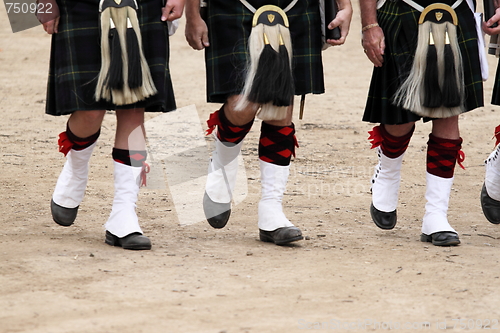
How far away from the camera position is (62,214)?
3217 millimetres

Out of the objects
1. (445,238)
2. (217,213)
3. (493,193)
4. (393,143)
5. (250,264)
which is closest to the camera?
(250,264)

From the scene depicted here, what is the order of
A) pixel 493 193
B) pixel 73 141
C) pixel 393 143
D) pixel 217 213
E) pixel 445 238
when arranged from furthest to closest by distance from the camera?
1. pixel 493 193
2. pixel 393 143
3. pixel 217 213
4. pixel 445 238
5. pixel 73 141

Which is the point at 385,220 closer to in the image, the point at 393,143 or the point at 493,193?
the point at 393,143

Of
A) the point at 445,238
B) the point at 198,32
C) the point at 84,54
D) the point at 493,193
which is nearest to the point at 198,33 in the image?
the point at 198,32

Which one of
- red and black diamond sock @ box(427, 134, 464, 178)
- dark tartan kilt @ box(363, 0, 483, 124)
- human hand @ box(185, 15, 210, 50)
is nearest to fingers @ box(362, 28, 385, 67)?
dark tartan kilt @ box(363, 0, 483, 124)

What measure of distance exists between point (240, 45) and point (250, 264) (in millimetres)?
923

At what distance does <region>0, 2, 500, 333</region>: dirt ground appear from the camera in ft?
7.41

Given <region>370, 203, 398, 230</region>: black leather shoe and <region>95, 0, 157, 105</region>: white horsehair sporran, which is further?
<region>370, 203, 398, 230</region>: black leather shoe

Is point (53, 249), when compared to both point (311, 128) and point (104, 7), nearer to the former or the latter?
point (104, 7)

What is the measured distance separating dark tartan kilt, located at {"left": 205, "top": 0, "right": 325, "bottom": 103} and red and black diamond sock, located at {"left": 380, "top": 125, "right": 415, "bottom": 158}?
17.0 inches

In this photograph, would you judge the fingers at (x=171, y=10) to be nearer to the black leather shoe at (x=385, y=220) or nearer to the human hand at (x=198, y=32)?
the human hand at (x=198, y=32)

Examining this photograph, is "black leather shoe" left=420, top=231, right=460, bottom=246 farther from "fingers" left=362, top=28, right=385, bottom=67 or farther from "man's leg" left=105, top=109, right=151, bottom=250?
"man's leg" left=105, top=109, right=151, bottom=250

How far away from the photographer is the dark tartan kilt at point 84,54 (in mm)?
2906

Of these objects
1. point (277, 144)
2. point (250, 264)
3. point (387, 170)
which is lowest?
point (250, 264)
